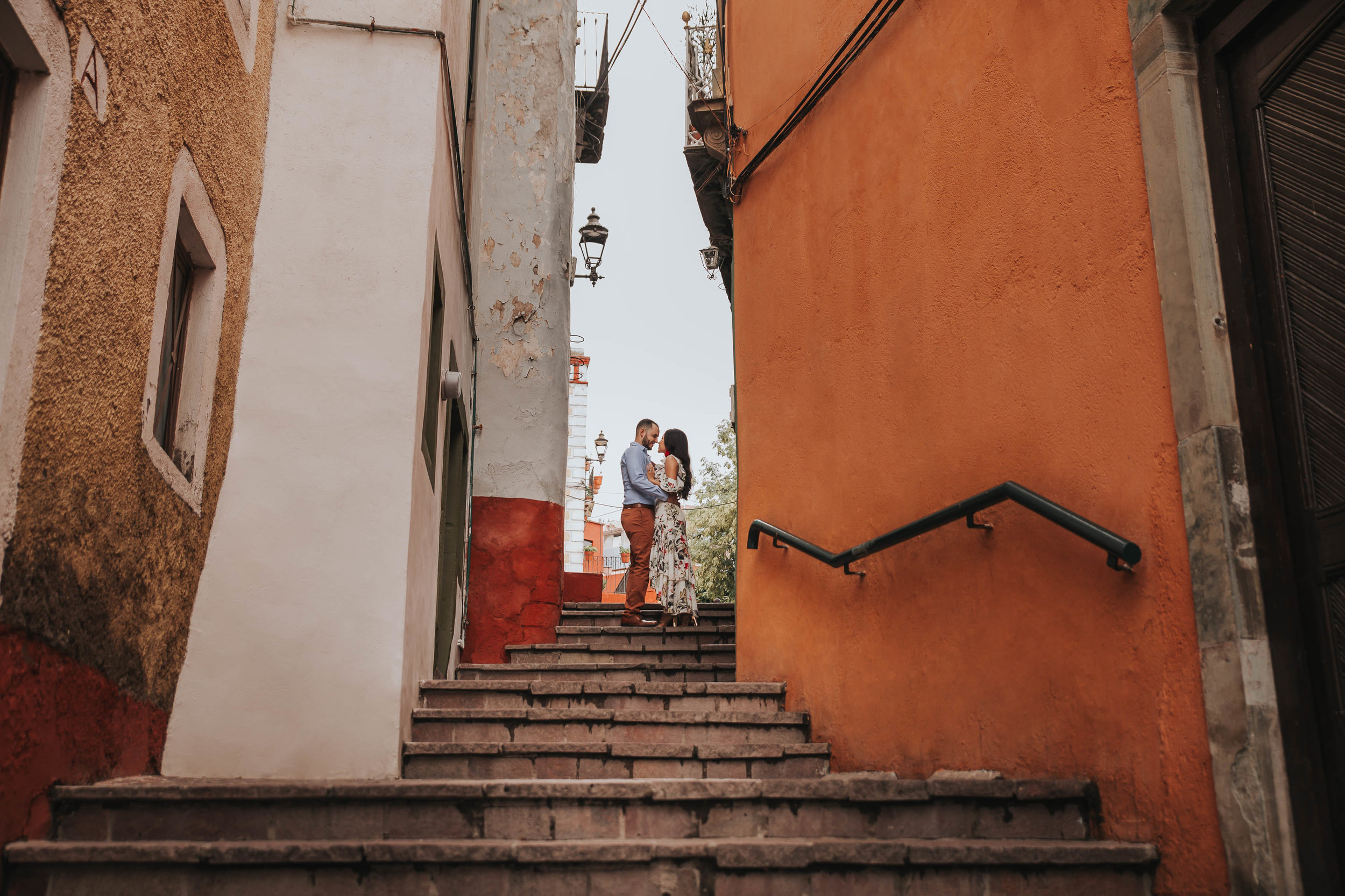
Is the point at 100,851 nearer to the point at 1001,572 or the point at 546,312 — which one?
the point at 1001,572

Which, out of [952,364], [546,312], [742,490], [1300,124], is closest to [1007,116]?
[952,364]

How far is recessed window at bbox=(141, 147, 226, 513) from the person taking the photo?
4055 mm

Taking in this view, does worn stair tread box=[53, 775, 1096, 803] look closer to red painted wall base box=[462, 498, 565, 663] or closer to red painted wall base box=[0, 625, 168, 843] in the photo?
red painted wall base box=[0, 625, 168, 843]

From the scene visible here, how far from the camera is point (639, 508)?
8.80 metres

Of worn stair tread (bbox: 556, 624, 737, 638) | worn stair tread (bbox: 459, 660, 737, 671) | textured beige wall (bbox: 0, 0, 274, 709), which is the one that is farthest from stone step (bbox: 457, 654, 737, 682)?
textured beige wall (bbox: 0, 0, 274, 709)

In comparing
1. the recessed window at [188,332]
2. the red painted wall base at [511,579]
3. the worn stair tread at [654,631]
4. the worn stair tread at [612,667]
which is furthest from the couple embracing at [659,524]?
the recessed window at [188,332]

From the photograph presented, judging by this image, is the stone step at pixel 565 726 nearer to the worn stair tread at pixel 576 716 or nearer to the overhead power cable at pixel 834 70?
the worn stair tread at pixel 576 716

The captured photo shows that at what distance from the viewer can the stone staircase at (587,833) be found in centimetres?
310

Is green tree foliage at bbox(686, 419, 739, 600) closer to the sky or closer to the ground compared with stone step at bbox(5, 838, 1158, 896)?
closer to the sky

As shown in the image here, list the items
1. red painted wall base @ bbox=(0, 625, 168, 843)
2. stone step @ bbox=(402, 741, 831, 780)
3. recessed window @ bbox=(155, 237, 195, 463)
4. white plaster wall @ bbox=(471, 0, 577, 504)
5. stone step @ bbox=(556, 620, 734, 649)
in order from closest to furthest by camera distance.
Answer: red painted wall base @ bbox=(0, 625, 168, 843)
recessed window @ bbox=(155, 237, 195, 463)
stone step @ bbox=(402, 741, 831, 780)
stone step @ bbox=(556, 620, 734, 649)
white plaster wall @ bbox=(471, 0, 577, 504)

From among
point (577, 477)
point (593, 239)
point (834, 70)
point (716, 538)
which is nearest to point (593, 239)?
point (593, 239)

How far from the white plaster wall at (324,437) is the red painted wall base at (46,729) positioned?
659 mm

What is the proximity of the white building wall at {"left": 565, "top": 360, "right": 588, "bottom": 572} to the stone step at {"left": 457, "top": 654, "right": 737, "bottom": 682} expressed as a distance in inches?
1071

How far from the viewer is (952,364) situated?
4.43m
